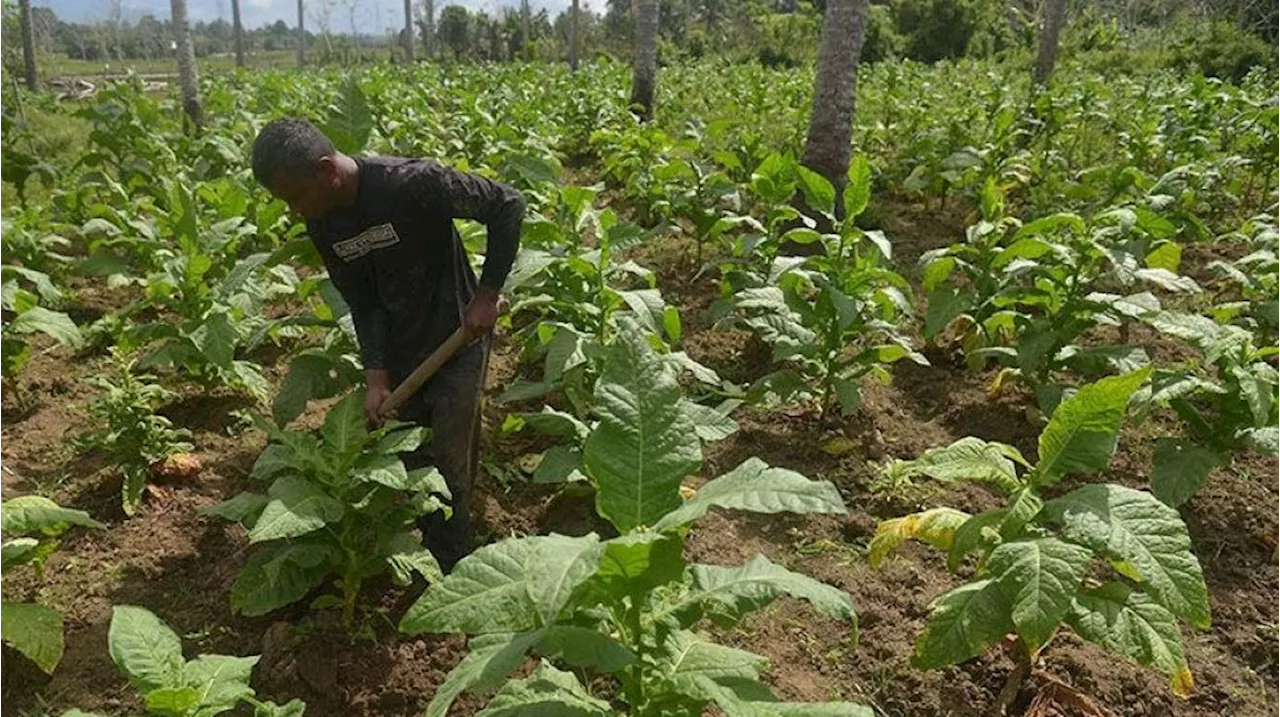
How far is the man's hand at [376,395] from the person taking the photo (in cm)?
335

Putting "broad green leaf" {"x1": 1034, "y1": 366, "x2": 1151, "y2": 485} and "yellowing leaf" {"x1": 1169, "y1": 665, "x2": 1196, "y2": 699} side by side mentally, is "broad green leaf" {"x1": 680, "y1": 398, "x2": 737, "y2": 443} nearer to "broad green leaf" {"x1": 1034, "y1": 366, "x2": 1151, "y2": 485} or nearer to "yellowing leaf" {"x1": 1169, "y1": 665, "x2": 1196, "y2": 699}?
"broad green leaf" {"x1": 1034, "y1": 366, "x2": 1151, "y2": 485}

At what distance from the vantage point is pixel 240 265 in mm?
4008

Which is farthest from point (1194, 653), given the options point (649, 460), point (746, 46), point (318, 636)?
point (746, 46)

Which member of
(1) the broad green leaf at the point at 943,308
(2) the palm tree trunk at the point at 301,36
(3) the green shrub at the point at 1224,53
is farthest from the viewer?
(2) the palm tree trunk at the point at 301,36

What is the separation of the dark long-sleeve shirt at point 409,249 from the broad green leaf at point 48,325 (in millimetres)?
1741

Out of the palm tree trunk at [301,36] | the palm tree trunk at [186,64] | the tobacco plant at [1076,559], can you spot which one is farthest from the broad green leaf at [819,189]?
the palm tree trunk at [301,36]

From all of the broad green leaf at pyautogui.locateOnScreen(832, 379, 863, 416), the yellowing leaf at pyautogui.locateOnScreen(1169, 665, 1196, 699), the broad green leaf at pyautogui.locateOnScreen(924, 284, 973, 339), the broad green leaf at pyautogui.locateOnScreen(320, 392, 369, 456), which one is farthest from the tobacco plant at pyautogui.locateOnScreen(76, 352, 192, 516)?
the yellowing leaf at pyautogui.locateOnScreen(1169, 665, 1196, 699)

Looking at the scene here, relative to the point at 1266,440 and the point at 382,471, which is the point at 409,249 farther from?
the point at 1266,440

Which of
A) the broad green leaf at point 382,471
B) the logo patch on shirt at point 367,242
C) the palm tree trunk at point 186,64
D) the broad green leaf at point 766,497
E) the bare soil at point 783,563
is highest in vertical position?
the palm tree trunk at point 186,64

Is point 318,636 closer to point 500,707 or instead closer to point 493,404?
point 500,707

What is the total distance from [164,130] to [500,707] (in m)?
9.84

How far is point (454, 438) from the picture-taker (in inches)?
132

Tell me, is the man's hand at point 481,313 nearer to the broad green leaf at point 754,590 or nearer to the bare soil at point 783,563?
the bare soil at point 783,563

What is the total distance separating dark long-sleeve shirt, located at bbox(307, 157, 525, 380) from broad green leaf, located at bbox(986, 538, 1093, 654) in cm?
191
